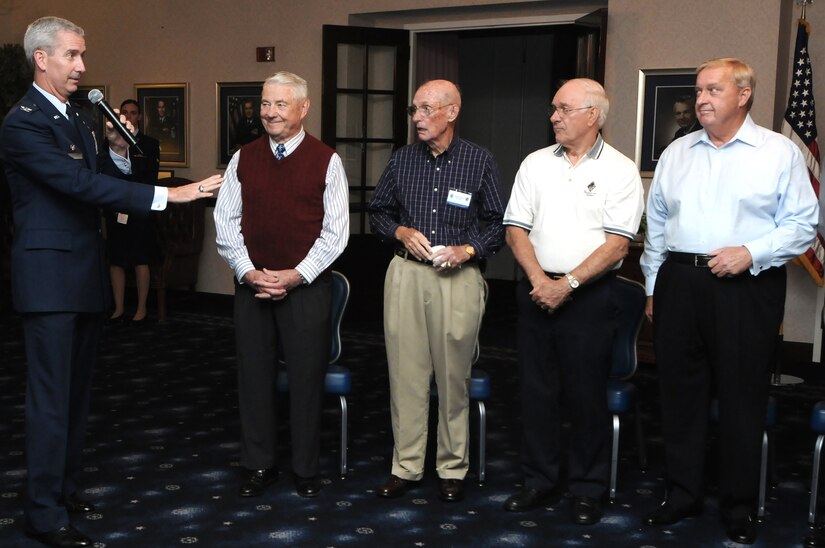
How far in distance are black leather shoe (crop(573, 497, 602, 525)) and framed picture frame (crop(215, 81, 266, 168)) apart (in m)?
5.96

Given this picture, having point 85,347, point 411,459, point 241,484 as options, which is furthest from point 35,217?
point 411,459

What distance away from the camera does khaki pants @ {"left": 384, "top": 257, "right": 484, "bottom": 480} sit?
3975mm

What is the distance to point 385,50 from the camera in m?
8.55

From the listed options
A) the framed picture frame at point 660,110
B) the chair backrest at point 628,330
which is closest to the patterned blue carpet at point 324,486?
the chair backrest at point 628,330

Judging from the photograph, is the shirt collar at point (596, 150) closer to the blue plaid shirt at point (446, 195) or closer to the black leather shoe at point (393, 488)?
the blue plaid shirt at point (446, 195)

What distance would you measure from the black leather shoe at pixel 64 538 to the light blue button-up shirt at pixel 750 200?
2374 millimetres

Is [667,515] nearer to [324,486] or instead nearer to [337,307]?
[324,486]

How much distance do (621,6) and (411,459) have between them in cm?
451

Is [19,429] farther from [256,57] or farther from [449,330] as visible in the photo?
[256,57]

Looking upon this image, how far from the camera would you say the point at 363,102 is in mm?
8438

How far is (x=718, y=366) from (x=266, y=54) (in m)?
6.40

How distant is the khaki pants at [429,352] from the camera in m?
3.97

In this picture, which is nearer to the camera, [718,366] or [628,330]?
[718,366]

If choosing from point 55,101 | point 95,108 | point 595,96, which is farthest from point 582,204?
point 95,108
